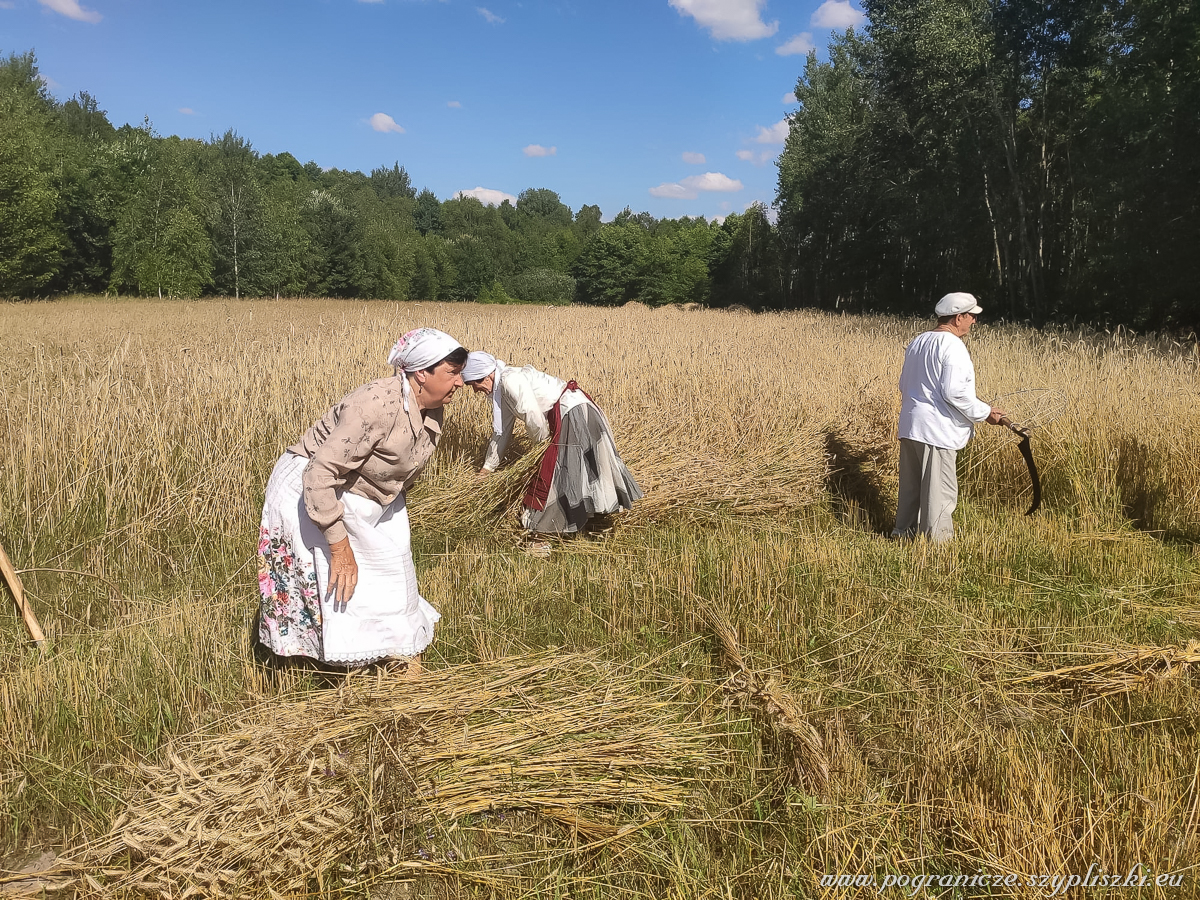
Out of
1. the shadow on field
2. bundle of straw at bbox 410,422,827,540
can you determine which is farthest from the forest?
bundle of straw at bbox 410,422,827,540

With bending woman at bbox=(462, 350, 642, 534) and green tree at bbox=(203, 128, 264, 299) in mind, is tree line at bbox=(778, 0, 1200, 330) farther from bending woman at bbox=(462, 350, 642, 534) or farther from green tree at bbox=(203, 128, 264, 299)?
green tree at bbox=(203, 128, 264, 299)

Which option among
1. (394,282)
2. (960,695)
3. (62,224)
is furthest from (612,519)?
(394,282)

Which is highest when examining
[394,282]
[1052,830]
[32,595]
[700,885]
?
[394,282]

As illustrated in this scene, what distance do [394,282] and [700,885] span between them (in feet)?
187

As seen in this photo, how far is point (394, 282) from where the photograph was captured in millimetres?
55062

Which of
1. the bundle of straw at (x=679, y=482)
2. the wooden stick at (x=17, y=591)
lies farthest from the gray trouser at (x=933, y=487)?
the wooden stick at (x=17, y=591)

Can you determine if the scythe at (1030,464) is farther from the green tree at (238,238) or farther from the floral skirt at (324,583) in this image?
the green tree at (238,238)

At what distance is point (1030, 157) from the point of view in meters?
21.8

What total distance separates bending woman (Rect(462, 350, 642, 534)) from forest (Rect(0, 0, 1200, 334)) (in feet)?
47.6

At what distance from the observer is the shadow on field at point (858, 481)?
5.65m

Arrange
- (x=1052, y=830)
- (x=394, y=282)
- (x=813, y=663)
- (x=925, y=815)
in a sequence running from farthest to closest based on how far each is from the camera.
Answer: (x=394, y=282)
(x=813, y=663)
(x=925, y=815)
(x=1052, y=830)

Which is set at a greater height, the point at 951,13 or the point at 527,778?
the point at 951,13

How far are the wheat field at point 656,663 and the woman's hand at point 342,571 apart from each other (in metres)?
0.37

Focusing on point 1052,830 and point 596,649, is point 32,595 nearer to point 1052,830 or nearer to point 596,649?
point 596,649
